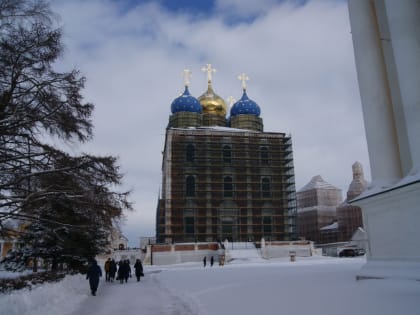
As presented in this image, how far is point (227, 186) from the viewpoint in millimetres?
51250

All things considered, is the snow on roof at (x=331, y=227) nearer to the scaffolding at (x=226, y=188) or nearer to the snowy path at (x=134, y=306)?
the scaffolding at (x=226, y=188)

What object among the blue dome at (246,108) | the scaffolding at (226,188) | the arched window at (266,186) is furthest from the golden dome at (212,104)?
the arched window at (266,186)

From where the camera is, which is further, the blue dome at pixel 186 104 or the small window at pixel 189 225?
the blue dome at pixel 186 104

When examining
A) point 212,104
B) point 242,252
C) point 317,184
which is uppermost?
point 212,104

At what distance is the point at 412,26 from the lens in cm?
986

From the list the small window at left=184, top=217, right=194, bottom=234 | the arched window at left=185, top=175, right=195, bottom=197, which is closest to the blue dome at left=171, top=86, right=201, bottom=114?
the arched window at left=185, top=175, right=195, bottom=197

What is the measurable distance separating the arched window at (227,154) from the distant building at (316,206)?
91.0 feet

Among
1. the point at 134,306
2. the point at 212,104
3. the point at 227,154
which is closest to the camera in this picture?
the point at 134,306

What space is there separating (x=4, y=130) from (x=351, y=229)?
2472 inches

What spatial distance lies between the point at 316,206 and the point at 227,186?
28974mm

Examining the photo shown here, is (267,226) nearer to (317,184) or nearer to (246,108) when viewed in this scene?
(246,108)

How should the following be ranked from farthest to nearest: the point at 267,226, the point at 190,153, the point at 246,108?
the point at 246,108 < the point at 190,153 < the point at 267,226

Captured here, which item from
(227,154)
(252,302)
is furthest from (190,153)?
(252,302)

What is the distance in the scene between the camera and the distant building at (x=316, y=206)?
2849 inches
